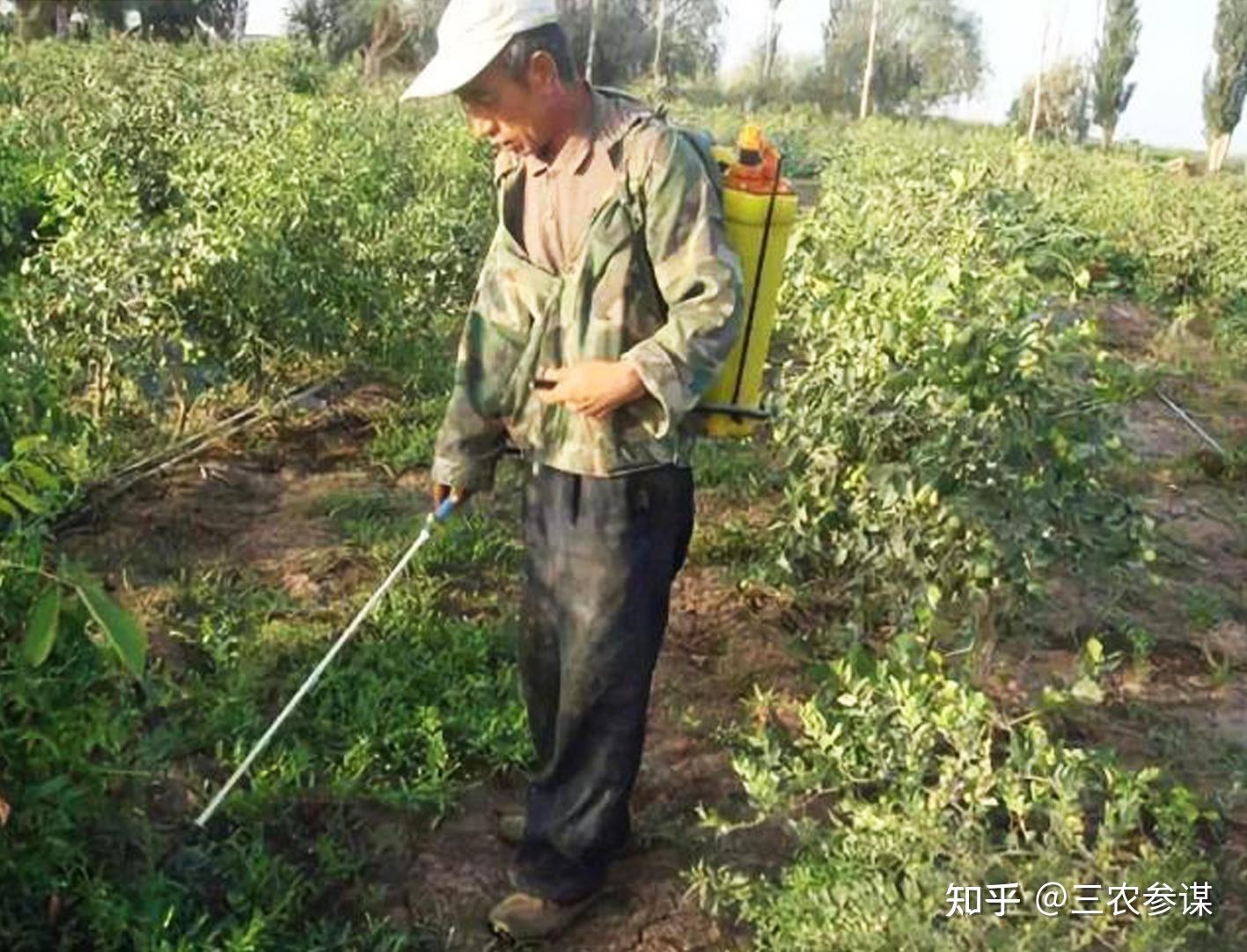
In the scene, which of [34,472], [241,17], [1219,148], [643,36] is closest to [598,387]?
[34,472]

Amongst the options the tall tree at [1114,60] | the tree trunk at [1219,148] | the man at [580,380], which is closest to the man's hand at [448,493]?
the man at [580,380]

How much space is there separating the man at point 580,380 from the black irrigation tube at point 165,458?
205 cm

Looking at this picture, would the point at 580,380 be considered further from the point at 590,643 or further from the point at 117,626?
the point at 117,626

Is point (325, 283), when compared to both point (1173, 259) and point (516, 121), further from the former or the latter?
point (1173, 259)

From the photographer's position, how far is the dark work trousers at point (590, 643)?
2.82 metres

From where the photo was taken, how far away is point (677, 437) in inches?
111

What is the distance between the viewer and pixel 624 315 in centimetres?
274

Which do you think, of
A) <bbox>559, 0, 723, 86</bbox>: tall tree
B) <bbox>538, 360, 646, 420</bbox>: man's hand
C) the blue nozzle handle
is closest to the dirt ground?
the blue nozzle handle

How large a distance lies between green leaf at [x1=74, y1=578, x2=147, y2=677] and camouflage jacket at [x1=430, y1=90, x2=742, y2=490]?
99cm

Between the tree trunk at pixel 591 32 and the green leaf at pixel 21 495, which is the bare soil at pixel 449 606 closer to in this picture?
the green leaf at pixel 21 495

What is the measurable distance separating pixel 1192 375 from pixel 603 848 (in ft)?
23.7

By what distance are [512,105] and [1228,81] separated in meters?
37.4

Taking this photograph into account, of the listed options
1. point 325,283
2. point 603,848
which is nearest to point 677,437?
point 603,848

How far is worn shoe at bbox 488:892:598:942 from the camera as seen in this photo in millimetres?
2941
